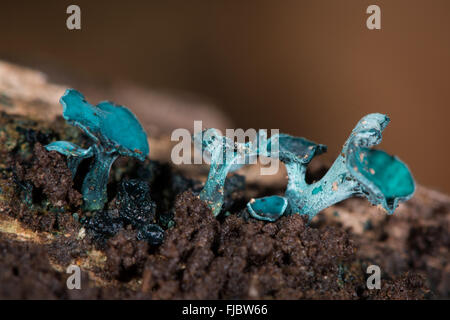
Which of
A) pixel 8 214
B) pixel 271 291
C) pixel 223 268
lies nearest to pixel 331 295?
pixel 271 291

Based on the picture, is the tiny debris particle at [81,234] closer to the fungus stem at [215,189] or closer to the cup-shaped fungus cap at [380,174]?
the fungus stem at [215,189]

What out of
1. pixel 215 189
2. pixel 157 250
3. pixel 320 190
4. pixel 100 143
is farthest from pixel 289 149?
pixel 100 143

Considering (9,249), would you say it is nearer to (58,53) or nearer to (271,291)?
(271,291)

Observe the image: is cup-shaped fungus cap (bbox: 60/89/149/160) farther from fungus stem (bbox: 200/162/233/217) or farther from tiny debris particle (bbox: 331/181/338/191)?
tiny debris particle (bbox: 331/181/338/191)

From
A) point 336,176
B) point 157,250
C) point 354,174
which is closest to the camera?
point 354,174

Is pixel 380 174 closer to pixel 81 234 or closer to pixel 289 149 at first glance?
pixel 289 149

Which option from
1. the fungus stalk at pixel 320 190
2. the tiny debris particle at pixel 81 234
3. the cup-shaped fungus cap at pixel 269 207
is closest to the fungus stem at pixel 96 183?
the tiny debris particle at pixel 81 234
